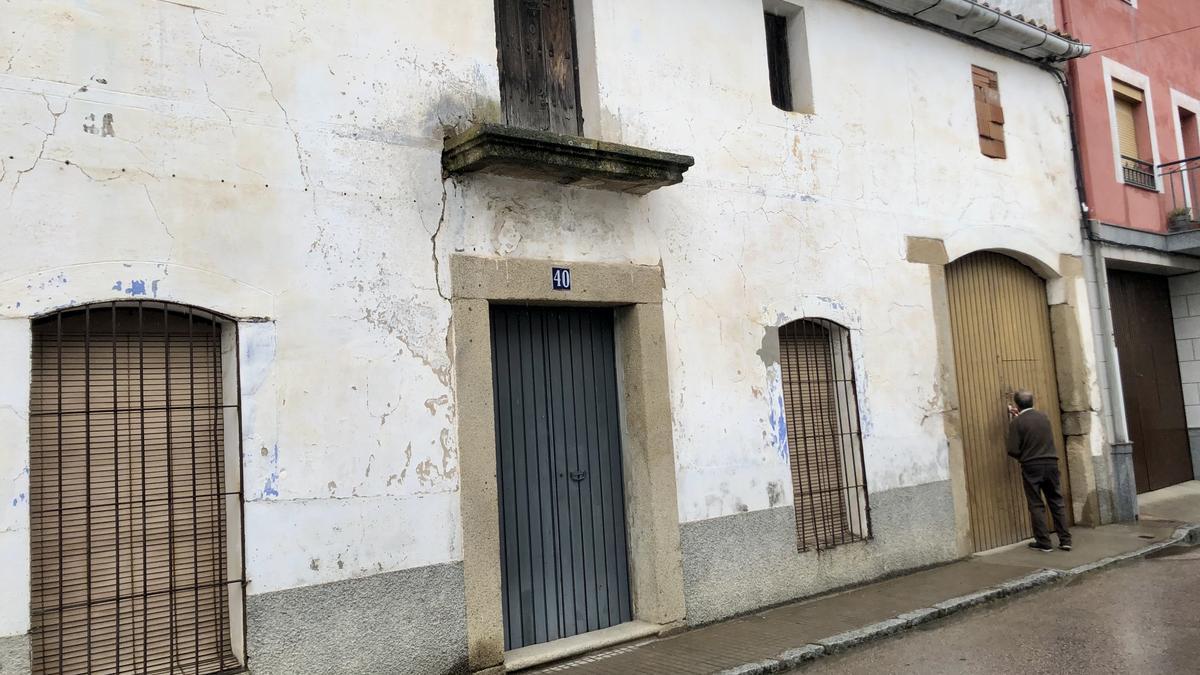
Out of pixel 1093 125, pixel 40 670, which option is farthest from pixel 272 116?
pixel 1093 125

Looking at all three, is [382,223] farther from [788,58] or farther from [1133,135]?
[1133,135]

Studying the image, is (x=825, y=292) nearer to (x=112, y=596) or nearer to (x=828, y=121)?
(x=828, y=121)

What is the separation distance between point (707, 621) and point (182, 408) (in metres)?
3.87

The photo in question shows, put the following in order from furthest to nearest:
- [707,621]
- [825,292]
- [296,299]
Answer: [825,292]
[707,621]
[296,299]

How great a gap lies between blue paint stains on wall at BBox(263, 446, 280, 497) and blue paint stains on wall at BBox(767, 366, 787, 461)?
3.92m

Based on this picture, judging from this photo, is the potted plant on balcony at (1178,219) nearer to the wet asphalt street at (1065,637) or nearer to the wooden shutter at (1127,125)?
the wooden shutter at (1127,125)

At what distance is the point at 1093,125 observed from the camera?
11.1 meters

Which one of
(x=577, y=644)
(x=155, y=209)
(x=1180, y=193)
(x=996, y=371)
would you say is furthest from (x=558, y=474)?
(x=1180, y=193)

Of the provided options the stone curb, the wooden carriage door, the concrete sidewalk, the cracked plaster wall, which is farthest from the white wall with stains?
the cracked plaster wall

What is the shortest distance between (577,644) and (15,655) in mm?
3195

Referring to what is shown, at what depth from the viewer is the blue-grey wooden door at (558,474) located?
615 centimetres

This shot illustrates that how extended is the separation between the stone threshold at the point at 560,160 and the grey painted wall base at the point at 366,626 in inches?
97.6

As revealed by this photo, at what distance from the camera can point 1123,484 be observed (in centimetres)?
1059

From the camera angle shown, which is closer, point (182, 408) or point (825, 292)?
point (182, 408)
